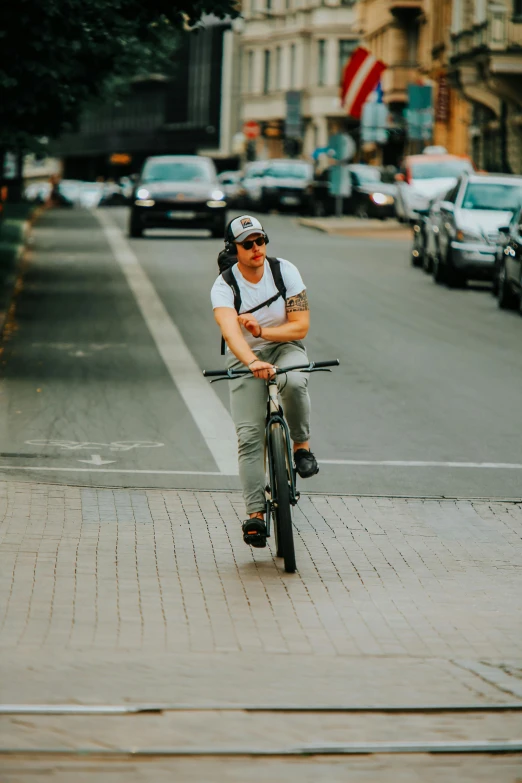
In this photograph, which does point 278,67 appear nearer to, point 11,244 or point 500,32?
point 500,32

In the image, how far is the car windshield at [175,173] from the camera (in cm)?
3728

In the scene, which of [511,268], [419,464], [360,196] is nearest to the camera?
[419,464]

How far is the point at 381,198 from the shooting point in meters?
49.3

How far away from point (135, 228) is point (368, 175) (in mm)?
16127

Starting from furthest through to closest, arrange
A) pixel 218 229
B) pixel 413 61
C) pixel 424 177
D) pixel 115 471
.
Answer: pixel 413 61 < pixel 424 177 < pixel 218 229 < pixel 115 471

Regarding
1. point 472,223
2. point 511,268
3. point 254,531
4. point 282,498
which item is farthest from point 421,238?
point 282,498

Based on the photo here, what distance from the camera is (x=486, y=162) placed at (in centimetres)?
5444

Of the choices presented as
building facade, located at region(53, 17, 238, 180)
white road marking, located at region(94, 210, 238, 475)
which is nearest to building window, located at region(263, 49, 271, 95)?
building facade, located at region(53, 17, 238, 180)

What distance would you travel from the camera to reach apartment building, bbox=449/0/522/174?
148 ft

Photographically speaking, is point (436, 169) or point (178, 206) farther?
point (436, 169)

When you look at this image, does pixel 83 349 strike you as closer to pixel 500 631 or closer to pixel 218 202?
pixel 500 631

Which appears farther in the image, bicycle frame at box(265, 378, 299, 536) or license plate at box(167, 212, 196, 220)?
license plate at box(167, 212, 196, 220)

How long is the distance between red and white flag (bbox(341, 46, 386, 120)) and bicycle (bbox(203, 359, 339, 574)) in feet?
117

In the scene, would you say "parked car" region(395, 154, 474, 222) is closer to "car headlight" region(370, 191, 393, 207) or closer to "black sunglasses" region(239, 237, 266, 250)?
"car headlight" region(370, 191, 393, 207)
